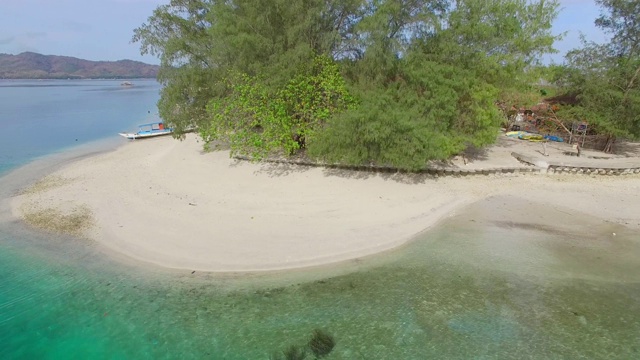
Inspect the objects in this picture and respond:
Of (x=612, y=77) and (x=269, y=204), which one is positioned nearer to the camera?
(x=269, y=204)

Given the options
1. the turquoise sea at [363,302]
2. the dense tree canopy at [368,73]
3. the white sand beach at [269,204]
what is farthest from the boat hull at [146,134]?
the turquoise sea at [363,302]

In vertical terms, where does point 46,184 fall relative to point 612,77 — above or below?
below

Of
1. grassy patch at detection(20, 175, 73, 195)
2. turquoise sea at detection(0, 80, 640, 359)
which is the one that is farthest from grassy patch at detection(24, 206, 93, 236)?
grassy patch at detection(20, 175, 73, 195)

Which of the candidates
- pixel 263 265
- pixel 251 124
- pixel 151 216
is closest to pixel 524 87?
pixel 251 124

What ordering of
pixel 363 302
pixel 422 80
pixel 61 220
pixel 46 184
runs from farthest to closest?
pixel 46 184 → pixel 422 80 → pixel 61 220 → pixel 363 302

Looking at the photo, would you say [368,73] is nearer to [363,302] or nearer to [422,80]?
[422,80]

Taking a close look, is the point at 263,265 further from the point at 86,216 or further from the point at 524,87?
the point at 524,87

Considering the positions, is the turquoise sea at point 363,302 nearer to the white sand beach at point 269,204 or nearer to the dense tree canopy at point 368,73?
the white sand beach at point 269,204

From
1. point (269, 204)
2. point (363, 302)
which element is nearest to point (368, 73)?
point (269, 204)
